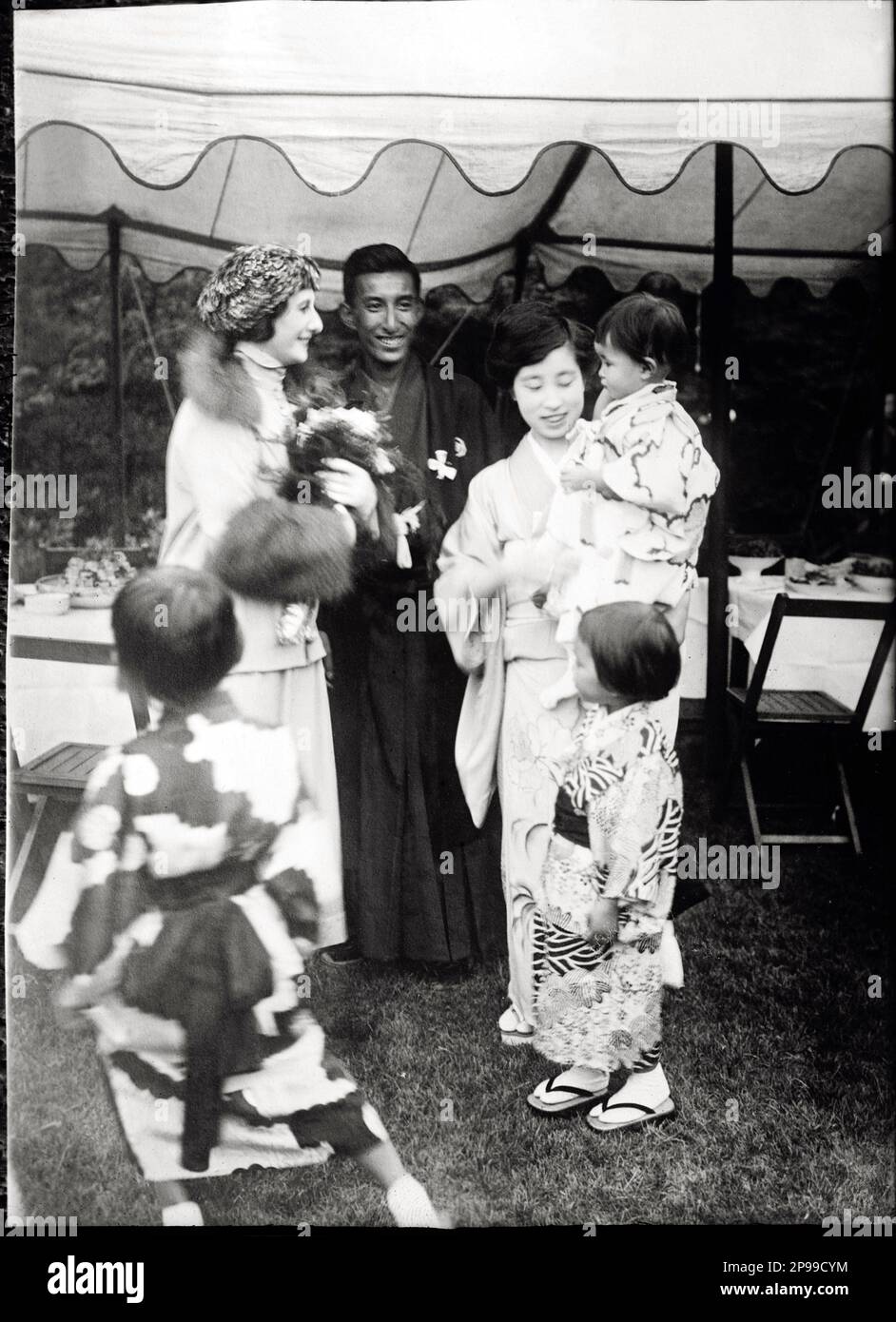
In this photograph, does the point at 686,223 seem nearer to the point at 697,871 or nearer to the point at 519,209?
the point at 519,209

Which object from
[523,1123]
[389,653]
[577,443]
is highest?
[577,443]

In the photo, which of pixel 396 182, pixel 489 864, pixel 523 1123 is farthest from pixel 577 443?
pixel 523 1123

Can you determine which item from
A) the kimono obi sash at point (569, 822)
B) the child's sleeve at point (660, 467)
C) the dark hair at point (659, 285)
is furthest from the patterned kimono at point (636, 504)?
the kimono obi sash at point (569, 822)

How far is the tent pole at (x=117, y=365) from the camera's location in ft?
11.5

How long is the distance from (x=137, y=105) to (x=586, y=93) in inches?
50.8

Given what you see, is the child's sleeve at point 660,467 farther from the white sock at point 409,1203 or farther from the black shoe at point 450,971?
the white sock at point 409,1203

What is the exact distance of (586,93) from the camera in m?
3.42

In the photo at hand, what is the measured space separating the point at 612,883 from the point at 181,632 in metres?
1.45

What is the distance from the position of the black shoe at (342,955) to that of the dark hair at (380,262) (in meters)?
1.93

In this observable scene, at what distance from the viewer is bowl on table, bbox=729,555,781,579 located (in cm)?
353

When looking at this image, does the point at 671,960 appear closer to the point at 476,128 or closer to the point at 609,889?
the point at 609,889

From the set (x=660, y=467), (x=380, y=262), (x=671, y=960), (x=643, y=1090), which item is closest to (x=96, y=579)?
(x=380, y=262)

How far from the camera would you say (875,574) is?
359cm
